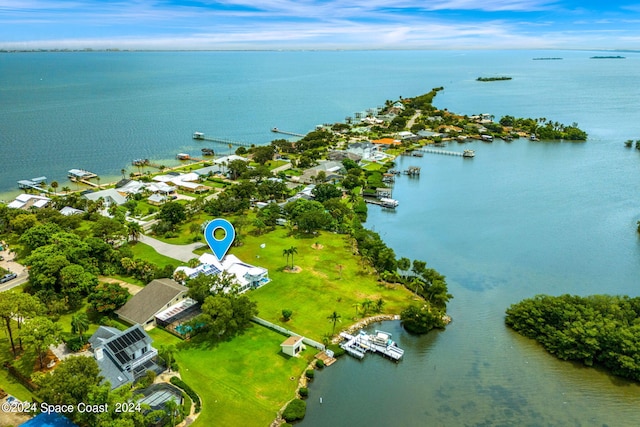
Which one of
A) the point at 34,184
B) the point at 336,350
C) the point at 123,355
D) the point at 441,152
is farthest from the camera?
the point at 441,152

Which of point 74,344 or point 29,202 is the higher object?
point 29,202

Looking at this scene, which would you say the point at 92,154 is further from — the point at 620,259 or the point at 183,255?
the point at 620,259

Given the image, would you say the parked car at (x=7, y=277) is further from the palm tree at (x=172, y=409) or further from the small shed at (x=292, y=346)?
the small shed at (x=292, y=346)

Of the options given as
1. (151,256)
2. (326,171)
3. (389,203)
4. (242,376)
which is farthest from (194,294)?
(326,171)

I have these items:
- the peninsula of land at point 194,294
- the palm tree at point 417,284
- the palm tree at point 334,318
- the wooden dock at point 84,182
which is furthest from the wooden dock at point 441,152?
the wooden dock at point 84,182

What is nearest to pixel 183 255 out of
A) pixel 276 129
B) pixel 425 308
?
pixel 425 308

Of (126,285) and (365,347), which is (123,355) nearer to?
(126,285)
